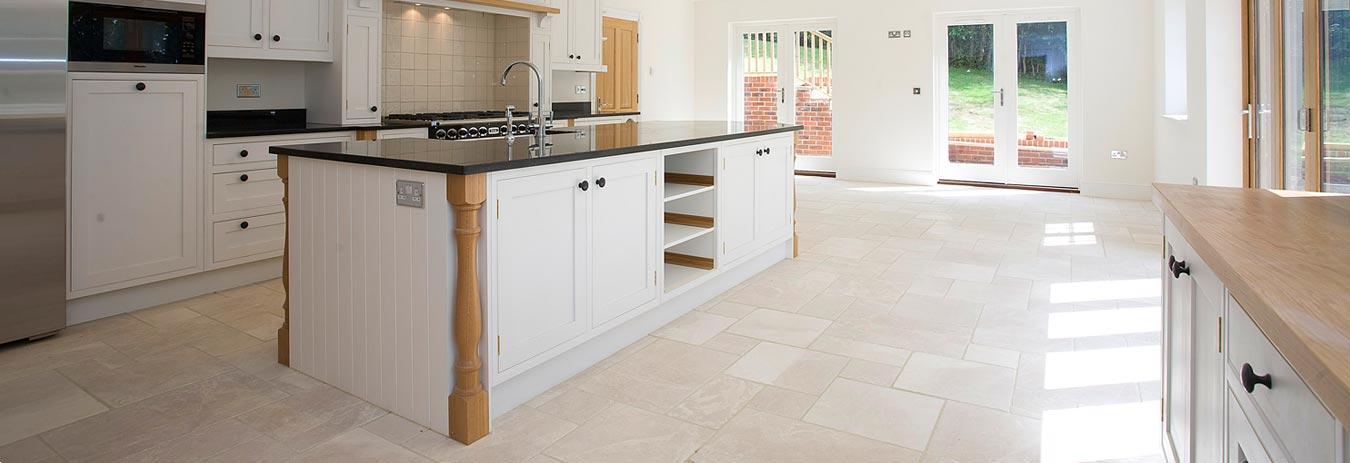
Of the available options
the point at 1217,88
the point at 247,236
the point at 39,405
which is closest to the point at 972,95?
the point at 1217,88

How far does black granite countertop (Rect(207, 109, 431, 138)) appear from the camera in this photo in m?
4.30

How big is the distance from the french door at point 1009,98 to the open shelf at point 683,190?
5.95 meters

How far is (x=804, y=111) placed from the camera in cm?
1008

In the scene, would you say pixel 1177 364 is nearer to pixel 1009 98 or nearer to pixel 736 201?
pixel 736 201

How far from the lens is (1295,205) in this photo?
5.90 feet

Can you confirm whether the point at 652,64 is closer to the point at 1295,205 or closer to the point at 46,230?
the point at 46,230

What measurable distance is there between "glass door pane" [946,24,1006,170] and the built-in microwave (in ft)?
24.3

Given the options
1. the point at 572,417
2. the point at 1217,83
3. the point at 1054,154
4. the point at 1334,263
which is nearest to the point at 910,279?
the point at 1217,83

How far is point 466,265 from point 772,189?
256cm

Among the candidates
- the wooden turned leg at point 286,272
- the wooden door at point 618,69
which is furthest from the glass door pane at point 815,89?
the wooden turned leg at point 286,272

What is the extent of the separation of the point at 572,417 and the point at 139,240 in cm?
263

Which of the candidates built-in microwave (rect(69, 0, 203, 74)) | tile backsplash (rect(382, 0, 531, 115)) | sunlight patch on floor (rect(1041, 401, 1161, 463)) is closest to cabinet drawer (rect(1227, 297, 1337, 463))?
sunlight patch on floor (rect(1041, 401, 1161, 463))

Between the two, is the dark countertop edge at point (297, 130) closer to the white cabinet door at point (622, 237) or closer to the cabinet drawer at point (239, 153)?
the cabinet drawer at point (239, 153)

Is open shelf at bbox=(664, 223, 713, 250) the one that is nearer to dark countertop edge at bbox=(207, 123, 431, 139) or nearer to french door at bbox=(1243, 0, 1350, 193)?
dark countertop edge at bbox=(207, 123, 431, 139)
